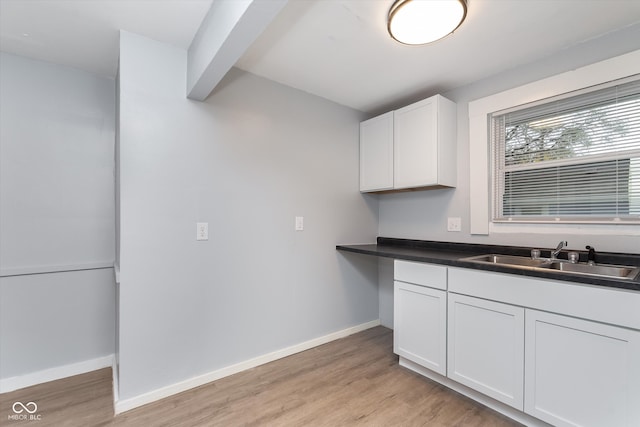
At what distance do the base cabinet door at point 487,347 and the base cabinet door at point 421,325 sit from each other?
59 millimetres

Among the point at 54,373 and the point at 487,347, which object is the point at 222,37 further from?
the point at 54,373

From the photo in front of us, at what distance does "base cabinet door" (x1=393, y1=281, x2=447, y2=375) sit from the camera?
2.02m

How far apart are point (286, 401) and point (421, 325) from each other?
1107 millimetres

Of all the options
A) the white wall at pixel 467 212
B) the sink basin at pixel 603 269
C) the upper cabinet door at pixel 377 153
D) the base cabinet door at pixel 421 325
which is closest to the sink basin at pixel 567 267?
the sink basin at pixel 603 269

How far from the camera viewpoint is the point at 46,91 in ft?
7.12

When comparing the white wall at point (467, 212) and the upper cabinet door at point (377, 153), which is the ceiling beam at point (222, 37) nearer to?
the upper cabinet door at point (377, 153)

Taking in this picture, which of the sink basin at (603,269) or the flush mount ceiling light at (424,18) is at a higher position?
the flush mount ceiling light at (424,18)

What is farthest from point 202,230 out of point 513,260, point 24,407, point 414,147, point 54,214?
point 513,260

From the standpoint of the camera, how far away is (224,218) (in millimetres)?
2191

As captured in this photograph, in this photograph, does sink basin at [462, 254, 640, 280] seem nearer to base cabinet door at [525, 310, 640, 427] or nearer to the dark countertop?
the dark countertop

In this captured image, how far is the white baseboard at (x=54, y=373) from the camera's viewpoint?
6.59 feet

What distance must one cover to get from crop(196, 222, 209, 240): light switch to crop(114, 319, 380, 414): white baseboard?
3.31ft

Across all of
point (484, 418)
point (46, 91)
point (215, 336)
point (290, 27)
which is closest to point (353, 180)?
point (290, 27)

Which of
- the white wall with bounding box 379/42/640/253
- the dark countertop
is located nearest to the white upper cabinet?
the white wall with bounding box 379/42/640/253
